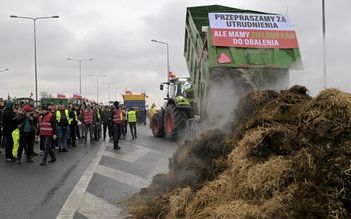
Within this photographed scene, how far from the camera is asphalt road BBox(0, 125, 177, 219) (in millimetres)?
5891

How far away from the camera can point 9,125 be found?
36.4 ft

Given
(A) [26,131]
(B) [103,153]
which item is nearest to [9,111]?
(A) [26,131]

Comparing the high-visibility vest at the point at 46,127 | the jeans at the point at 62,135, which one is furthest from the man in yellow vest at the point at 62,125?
the high-visibility vest at the point at 46,127

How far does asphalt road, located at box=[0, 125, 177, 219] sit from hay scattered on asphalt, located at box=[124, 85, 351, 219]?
2.53 ft

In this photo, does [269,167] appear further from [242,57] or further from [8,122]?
[8,122]

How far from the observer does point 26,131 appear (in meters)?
10.9

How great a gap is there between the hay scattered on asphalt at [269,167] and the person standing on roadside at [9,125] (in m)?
6.47

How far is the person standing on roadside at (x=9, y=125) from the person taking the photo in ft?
36.4

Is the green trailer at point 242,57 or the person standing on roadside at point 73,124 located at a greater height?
the green trailer at point 242,57

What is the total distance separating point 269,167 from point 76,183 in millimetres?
4825

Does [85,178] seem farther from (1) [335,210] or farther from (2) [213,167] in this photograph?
(1) [335,210]

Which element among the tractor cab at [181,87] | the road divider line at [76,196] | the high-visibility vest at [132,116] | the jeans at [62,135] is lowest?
the road divider line at [76,196]

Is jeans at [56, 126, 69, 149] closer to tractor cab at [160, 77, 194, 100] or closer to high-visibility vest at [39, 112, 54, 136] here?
high-visibility vest at [39, 112, 54, 136]

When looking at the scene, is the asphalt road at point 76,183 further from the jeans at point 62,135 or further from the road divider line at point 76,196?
the jeans at point 62,135
